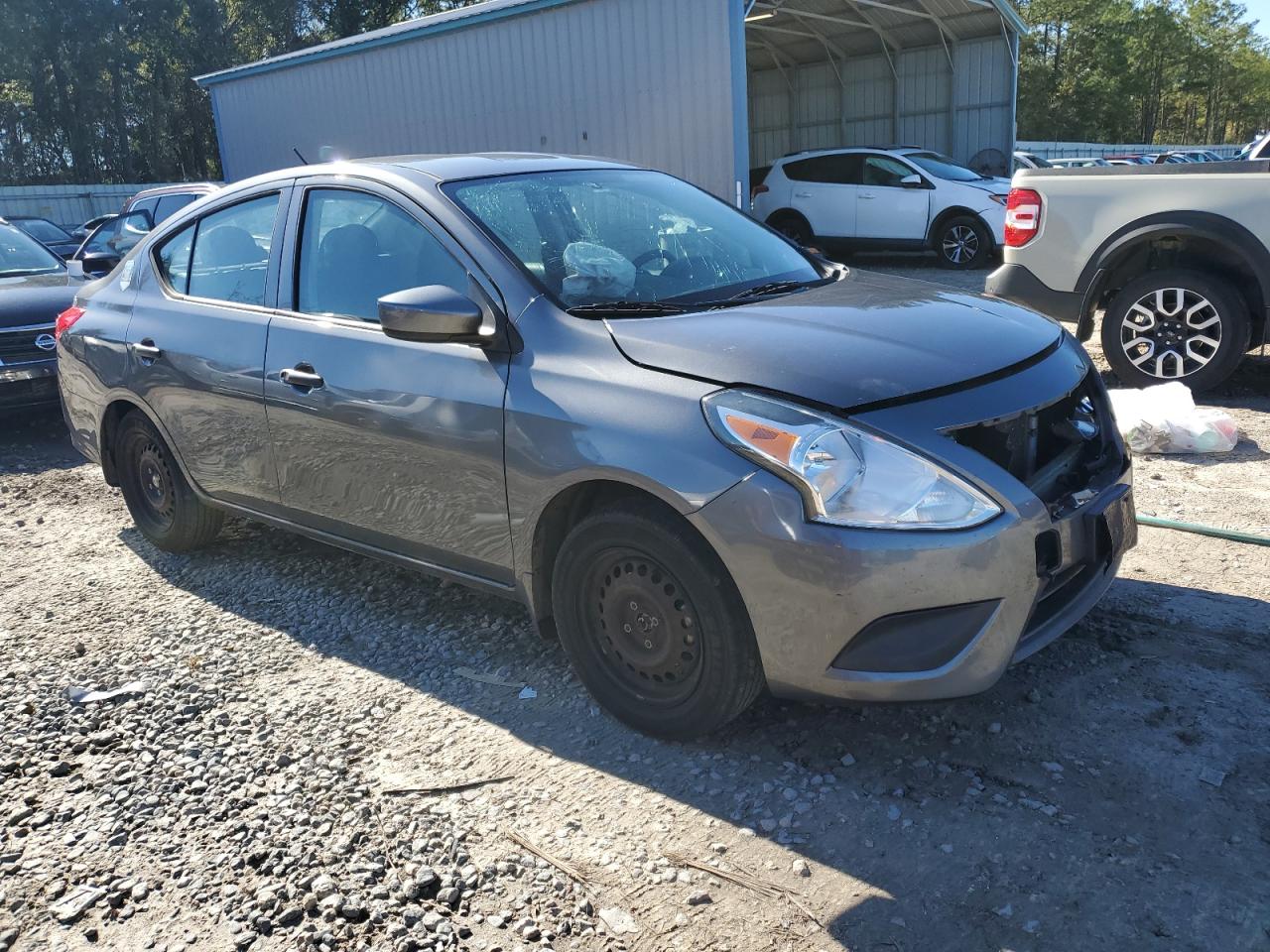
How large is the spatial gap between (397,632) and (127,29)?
4015 cm

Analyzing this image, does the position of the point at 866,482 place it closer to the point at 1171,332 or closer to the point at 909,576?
the point at 909,576

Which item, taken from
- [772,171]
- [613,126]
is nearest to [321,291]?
[613,126]

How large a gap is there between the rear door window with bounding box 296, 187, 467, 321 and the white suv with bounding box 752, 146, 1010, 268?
1163cm

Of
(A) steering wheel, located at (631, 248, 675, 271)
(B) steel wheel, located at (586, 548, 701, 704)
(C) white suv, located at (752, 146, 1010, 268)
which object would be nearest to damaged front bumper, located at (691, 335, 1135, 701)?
(B) steel wheel, located at (586, 548, 701, 704)

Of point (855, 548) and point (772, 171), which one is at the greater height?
point (772, 171)

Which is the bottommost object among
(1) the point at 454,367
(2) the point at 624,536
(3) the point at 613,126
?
(2) the point at 624,536

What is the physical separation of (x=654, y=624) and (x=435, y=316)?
1.12 metres

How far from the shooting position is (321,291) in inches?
151

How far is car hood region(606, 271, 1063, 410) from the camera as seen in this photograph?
2.76m

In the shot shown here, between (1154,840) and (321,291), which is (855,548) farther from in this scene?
(321,291)

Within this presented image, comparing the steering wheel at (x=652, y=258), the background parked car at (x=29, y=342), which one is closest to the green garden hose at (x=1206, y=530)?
the steering wheel at (x=652, y=258)

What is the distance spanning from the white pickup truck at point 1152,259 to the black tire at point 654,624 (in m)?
4.80

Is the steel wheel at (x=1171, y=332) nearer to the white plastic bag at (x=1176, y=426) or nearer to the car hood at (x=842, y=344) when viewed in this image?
the white plastic bag at (x=1176, y=426)

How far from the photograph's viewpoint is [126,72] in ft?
122
